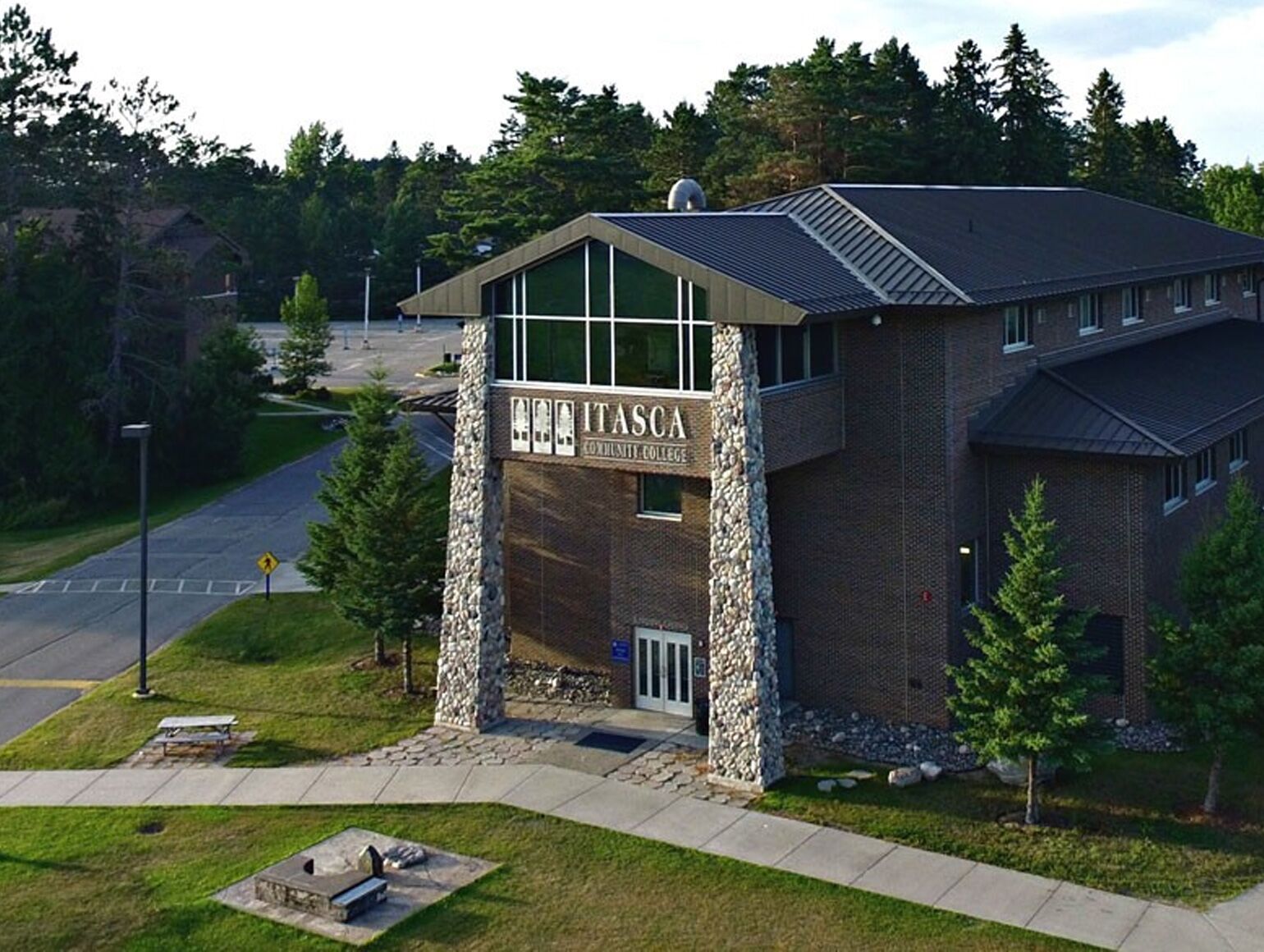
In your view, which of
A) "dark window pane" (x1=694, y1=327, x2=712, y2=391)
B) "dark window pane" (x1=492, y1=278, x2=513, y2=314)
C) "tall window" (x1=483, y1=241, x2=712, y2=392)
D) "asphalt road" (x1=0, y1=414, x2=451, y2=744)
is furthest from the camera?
"asphalt road" (x1=0, y1=414, x2=451, y2=744)

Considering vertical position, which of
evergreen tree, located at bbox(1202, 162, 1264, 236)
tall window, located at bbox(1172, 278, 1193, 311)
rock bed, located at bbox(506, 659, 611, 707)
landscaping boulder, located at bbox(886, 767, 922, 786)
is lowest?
landscaping boulder, located at bbox(886, 767, 922, 786)

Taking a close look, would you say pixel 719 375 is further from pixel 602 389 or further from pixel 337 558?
pixel 337 558

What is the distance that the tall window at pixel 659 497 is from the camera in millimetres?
26688

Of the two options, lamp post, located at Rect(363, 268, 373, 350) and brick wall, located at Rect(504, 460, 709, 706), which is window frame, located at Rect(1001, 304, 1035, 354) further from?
lamp post, located at Rect(363, 268, 373, 350)

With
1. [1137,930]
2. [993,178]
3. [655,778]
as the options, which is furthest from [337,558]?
[993,178]

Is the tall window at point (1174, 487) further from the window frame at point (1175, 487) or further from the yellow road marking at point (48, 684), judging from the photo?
the yellow road marking at point (48, 684)

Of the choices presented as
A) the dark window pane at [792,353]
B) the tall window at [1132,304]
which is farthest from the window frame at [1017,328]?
the tall window at [1132,304]

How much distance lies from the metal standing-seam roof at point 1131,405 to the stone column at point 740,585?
5.47 metres

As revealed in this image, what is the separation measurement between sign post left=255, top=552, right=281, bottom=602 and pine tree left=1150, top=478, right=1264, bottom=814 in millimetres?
20665

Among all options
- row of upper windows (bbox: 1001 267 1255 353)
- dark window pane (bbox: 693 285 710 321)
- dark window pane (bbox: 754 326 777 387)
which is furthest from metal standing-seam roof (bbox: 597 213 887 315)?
row of upper windows (bbox: 1001 267 1255 353)

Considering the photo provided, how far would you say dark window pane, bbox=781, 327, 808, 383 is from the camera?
79.9 feet

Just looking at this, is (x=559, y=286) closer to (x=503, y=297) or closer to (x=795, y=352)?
(x=503, y=297)

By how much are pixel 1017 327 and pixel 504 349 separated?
34.4 feet

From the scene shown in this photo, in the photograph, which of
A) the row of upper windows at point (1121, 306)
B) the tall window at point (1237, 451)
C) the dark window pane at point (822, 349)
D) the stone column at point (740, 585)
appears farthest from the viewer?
the tall window at point (1237, 451)
